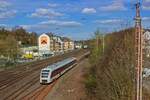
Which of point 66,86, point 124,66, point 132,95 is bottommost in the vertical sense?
point 66,86

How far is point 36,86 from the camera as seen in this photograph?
53750mm

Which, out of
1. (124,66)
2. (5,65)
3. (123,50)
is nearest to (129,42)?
(123,50)

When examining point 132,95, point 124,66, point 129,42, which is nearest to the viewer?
point 132,95

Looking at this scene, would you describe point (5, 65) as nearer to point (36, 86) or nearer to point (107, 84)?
point (36, 86)

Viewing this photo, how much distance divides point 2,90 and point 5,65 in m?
38.9

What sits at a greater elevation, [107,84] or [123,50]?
[123,50]

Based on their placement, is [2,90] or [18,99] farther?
[2,90]

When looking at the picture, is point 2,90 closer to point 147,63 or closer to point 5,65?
point 147,63

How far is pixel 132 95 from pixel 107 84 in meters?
5.06

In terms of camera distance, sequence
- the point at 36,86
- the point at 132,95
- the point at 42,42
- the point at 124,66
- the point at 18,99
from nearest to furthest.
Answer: the point at 132,95, the point at 124,66, the point at 18,99, the point at 36,86, the point at 42,42

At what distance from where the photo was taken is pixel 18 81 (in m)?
59.0

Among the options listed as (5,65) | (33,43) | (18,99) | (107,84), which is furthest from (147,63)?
(33,43)

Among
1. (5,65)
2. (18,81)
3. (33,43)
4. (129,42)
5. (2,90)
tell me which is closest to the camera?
(129,42)

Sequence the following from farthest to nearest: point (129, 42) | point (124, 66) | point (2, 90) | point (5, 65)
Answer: point (5, 65) < point (2, 90) < point (129, 42) < point (124, 66)
